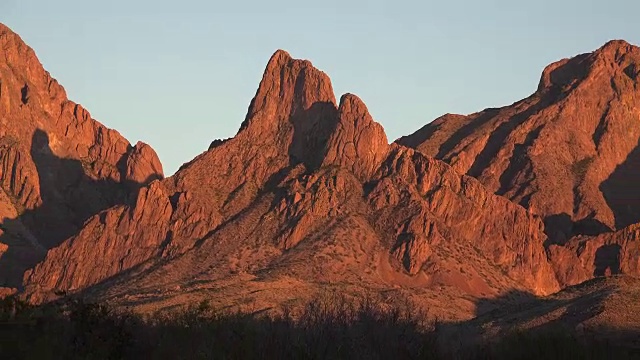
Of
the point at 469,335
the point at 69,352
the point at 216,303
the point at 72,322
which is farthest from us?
the point at 216,303

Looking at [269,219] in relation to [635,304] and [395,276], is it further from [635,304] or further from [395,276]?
[635,304]

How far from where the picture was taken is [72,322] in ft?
242

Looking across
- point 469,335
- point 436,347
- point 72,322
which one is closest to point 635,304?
point 469,335

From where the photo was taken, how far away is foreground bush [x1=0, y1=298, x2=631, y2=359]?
64.7m

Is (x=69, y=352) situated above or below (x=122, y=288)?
below

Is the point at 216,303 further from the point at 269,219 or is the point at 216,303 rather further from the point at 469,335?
the point at 469,335

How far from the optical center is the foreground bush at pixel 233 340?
64688mm

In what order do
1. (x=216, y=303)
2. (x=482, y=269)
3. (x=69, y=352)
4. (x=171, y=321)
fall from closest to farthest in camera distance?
(x=69, y=352) → (x=171, y=321) → (x=216, y=303) → (x=482, y=269)

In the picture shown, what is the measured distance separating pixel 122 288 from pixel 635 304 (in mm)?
94137

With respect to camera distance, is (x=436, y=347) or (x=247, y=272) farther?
(x=247, y=272)

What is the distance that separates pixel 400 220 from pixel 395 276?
1401 cm

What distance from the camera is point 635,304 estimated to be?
107688 millimetres

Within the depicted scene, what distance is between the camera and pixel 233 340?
6762 cm

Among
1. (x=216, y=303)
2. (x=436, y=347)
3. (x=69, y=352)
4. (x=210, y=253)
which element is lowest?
(x=436, y=347)
